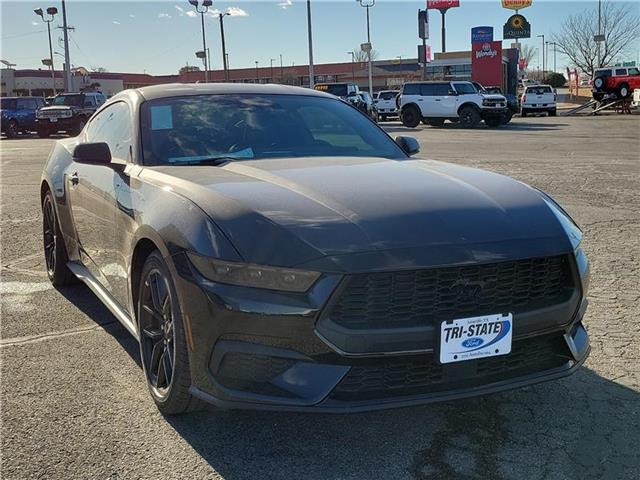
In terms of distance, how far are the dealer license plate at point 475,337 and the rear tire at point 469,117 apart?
26.3 metres

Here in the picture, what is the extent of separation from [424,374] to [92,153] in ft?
7.51

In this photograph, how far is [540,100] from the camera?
127 ft

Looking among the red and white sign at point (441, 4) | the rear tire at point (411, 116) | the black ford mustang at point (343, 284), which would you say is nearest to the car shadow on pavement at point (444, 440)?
the black ford mustang at point (343, 284)

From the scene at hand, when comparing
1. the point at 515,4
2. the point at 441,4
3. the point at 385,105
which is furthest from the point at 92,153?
the point at 441,4

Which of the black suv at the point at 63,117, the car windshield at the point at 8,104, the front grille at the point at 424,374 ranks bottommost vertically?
the front grille at the point at 424,374

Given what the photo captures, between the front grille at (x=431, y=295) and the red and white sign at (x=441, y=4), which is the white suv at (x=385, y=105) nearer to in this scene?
the red and white sign at (x=441, y=4)

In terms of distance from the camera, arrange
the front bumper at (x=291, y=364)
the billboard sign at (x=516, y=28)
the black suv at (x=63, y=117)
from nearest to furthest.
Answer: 1. the front bumper at (x=291, y=364)
2. the black suv at (x=63, y=117)
3. the billboard sign at (x=516, y=28)

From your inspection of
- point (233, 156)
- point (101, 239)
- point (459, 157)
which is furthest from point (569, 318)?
point (459, 157)

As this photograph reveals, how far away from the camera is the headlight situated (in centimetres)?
249

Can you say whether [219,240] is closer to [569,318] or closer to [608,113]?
[569,318]

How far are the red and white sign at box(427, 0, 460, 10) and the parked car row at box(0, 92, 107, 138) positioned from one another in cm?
4325

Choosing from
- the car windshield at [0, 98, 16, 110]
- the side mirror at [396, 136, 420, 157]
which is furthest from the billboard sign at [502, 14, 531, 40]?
the side mirror at [396, 136, 420, 157]

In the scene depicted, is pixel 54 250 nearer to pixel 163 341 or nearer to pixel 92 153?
pixel 92 153

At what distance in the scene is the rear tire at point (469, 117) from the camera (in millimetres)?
27750
